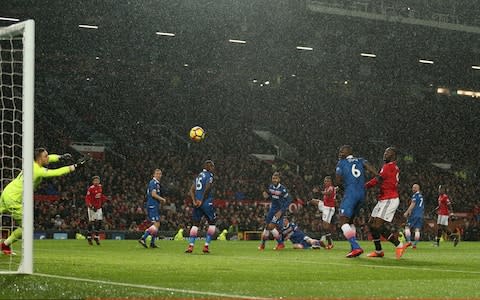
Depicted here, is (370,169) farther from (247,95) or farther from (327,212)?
(247,95)

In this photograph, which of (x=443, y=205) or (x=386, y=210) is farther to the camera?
(x=443, y=205)

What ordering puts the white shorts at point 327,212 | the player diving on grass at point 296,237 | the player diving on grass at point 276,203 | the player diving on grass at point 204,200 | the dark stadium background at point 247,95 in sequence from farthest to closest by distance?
the dark stadium background at point 247,95, the white shorts at point 327,212, the player diving on grass at point 296,237, the player diving on grass at point 276,203, the player diving on grass at point 204,200

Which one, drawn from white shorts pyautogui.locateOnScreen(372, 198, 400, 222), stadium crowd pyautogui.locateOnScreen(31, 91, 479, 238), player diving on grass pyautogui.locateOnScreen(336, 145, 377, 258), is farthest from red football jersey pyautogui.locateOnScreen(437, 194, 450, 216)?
white shorts pyautogui.locateOnScreen(372, 198, 400, 222)

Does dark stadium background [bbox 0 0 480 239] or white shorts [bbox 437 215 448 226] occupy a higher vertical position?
dark stadium background [bbox 0 0 480 239]

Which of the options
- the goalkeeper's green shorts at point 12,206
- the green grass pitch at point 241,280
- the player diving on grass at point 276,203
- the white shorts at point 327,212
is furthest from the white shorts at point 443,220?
the goalkeeper's green shorts at point 12,206

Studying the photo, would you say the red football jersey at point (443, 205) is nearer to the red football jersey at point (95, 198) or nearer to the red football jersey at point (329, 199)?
the red football jersey at point (329, 199)

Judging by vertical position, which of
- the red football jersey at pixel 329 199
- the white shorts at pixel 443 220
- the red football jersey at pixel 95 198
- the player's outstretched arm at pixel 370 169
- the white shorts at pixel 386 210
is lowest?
the white shorts at pixel 443 220

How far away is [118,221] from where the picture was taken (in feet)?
121

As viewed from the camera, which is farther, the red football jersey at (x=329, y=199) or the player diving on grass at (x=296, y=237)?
the red football jersey at (x=329, y=199)

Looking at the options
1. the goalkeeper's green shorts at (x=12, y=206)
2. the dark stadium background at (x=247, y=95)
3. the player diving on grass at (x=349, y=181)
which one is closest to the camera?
the goalkeeper's green shorts at (x=12, y=206)

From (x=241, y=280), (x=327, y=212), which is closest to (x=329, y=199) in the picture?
(x=327, y=212)

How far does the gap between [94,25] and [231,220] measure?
38.9 ft

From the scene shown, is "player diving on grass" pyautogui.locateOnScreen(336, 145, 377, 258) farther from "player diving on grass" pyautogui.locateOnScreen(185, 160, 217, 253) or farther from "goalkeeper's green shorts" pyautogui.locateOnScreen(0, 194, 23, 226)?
"goalkeeper's green shorts" pyautogui.locateOnScreen(0, 194, 23, 226)

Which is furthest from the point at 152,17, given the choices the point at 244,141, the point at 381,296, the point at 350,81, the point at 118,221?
the point at 381,296
